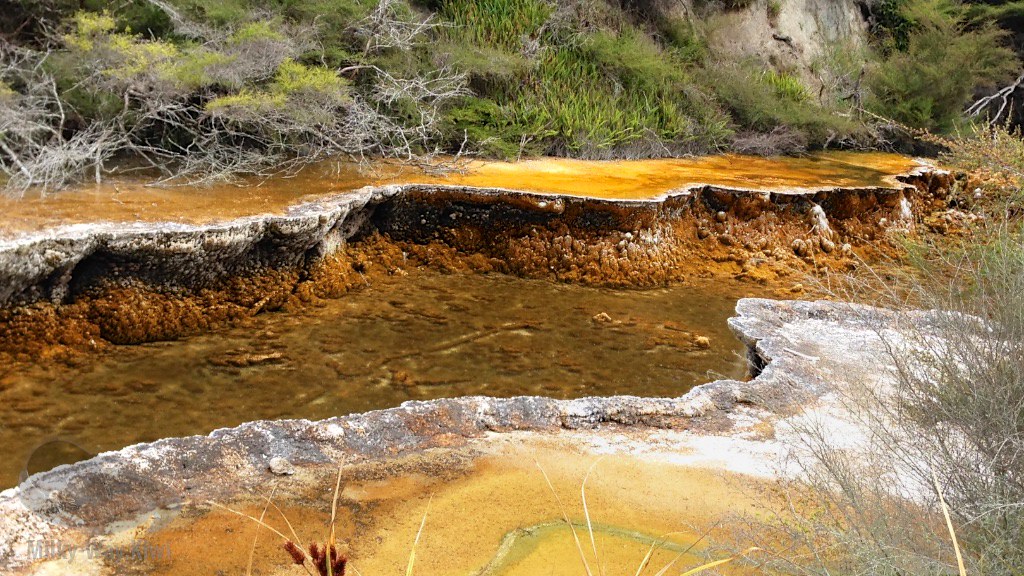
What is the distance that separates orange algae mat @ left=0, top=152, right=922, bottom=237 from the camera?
517cm

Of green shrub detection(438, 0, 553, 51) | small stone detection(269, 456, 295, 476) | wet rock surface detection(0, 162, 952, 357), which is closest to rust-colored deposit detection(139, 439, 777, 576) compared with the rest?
small stone detection(269, 456, 295, 476)

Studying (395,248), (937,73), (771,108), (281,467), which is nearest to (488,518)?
(281,467)

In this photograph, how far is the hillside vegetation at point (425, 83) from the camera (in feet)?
20.3

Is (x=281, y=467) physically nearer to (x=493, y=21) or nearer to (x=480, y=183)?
(x=480, y=183)

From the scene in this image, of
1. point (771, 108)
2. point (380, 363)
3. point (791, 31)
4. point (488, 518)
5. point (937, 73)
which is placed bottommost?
point (380, 363)

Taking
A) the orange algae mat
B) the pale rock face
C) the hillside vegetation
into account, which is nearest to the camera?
the orange algae mat

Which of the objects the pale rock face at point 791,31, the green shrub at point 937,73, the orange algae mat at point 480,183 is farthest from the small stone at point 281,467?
the green shrub at point 937,73

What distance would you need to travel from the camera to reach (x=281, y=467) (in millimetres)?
2967

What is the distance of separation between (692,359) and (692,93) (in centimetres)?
582

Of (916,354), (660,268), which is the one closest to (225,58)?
(660,268)

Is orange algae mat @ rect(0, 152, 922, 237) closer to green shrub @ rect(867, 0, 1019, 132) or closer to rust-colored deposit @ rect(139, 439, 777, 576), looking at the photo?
green shrub @ rect(867, 0, 1019, 132)

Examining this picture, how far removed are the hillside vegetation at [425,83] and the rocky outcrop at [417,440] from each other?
11.2 feet

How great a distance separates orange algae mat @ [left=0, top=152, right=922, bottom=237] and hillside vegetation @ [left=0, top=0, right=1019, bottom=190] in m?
0.32

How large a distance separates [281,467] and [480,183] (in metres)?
4.34
